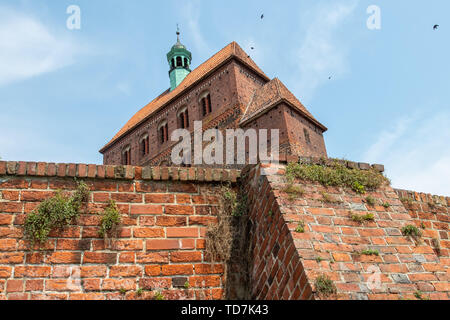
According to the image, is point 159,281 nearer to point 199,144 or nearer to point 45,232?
point 45,232

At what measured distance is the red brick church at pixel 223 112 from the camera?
57.9 ft

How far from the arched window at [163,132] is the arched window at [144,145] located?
1.58 m

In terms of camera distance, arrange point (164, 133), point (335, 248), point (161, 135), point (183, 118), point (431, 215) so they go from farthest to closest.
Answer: point (161, 135)
point (164, 133)
point (183, 118)
point (431, 215)
point (335, 248)

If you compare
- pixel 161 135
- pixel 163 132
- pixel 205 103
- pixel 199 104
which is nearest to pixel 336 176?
pixel 205 103

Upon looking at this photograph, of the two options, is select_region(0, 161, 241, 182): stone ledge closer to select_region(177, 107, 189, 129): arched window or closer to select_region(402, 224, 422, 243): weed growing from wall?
select_region(402, 224, 422, 243): weed growing from wall

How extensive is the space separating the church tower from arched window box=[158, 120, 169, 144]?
5.05m

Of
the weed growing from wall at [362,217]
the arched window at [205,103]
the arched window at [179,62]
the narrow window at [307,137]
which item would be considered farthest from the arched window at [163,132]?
the weed growing from wall at [362,217]

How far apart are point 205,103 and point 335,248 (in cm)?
2036

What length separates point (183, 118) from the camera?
24781 mm

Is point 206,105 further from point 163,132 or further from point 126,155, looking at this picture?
point 126,155

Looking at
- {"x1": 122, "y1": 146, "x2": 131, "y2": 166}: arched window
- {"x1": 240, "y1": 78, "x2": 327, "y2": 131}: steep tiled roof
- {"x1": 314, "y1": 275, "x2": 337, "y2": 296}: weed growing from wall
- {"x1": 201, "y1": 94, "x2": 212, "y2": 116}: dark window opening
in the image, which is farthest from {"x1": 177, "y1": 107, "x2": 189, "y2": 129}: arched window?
{"x1": 314, "y1": 275, "x2": 337, "y2": 296}: weed growing from wall

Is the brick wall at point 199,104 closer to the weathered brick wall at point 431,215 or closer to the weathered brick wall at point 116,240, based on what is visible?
the weathered brick wall at point 431,215

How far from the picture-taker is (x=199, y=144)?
2184cm

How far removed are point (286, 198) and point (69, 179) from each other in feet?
7.26
